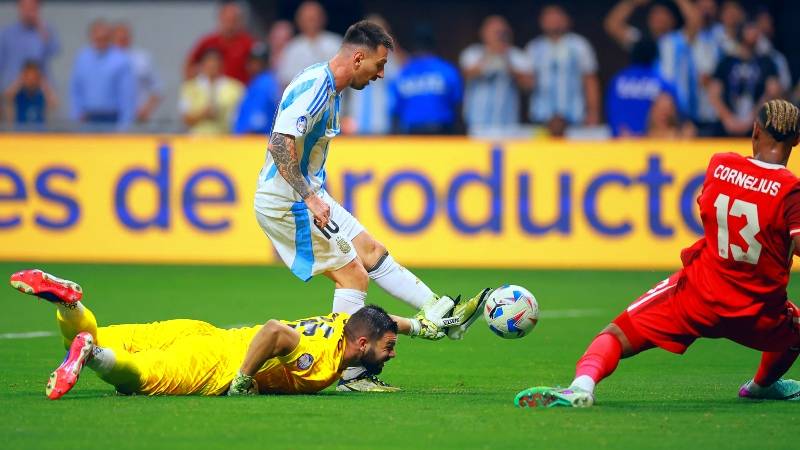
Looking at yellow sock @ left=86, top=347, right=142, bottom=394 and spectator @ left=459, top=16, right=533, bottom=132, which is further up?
spectator @ left=459, top=16, right=533, bottom=132

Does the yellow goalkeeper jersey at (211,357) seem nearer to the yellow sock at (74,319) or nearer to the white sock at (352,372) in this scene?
the yellow sock at (74,319)

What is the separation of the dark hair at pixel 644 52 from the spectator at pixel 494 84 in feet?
5.88

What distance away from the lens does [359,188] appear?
698 inches

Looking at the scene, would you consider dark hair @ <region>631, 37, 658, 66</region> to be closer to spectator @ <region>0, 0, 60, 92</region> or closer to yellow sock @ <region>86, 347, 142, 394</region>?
spectator @ <region>0, 0, 60, 92</region>

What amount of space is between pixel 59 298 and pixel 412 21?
17.4 meters

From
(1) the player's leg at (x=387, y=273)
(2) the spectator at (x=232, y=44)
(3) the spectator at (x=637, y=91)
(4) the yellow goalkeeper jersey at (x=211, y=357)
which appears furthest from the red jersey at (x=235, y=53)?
(4) the yellow goalkeeper jersey at (x=211, y=357)

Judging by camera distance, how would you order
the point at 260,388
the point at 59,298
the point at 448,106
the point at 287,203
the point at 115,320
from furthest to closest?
1. the point at 448,106
2. the point at 115,320
3. the point at 287,203
4. the point at 260,388
5. the point at 59,298

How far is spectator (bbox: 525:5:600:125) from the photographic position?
19.3 m

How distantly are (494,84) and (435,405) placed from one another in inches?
460

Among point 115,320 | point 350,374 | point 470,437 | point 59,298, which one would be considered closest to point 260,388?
point 350,374

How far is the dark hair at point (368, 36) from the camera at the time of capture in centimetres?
937

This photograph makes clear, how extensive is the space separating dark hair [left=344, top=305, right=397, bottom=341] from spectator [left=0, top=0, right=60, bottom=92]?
13.7 meters

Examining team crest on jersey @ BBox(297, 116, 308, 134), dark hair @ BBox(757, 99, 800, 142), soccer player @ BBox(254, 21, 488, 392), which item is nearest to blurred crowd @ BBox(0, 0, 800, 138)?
soccer player @ BBox(254, 21, 488, 392)

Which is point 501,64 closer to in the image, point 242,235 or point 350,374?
point 242,235
